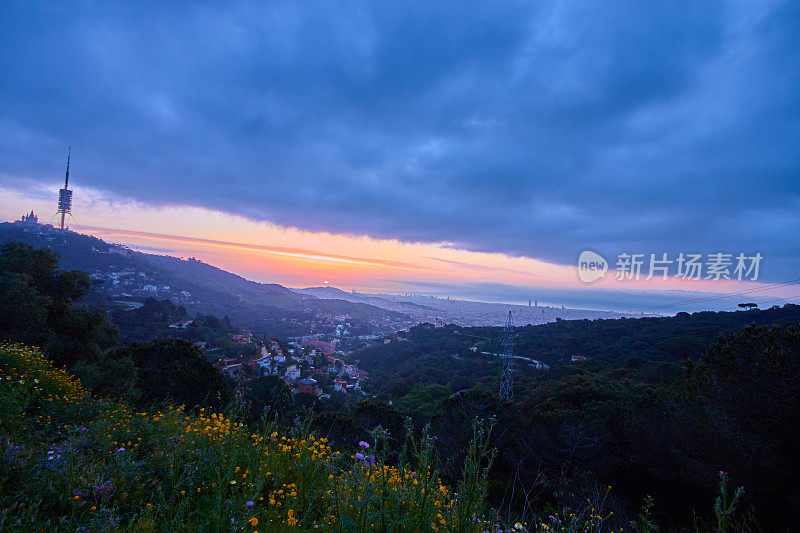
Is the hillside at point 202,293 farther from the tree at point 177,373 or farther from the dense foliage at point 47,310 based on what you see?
the tree at point 177,373

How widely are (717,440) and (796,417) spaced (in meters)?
1.16

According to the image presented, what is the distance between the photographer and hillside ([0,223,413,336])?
43.7 metres

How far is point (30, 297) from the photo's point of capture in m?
8.29

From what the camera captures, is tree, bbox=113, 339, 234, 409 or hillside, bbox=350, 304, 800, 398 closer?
tree, bbox=113, 339, 234, 409

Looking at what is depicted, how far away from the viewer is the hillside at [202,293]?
4372cm

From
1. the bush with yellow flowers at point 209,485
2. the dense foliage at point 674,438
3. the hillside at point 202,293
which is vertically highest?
the bush with yellow flowers at point 209,485

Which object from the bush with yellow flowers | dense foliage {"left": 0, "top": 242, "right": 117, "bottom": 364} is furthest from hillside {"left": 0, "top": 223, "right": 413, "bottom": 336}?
the bush with yellow flowers

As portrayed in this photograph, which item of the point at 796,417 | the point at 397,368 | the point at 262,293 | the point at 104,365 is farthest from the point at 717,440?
the point at 262,293

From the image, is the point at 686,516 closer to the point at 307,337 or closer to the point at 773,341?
the point at 773,341

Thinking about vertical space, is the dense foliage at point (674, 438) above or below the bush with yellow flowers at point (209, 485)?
below

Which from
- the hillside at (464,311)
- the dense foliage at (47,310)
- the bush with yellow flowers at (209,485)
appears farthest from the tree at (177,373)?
the hillside at (464,311)

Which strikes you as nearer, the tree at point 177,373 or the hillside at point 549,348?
the tree at point 177,373

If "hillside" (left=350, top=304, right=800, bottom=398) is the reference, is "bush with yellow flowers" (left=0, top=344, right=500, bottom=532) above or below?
above

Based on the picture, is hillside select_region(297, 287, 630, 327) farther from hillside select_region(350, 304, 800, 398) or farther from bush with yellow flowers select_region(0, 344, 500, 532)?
bush with yellow flowers select_region(0, 344, 500, 532)
